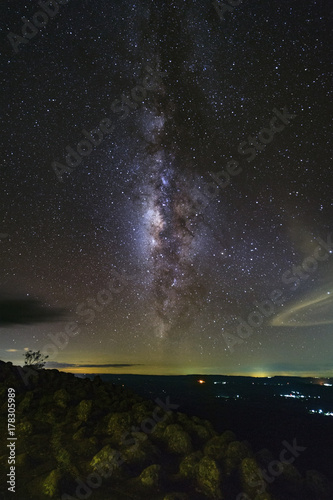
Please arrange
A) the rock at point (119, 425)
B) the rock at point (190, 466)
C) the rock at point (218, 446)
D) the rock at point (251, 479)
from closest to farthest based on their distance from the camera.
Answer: the rock at point (251, 479) → the rock at point (190, 466) → the rock at point (218, 446) → the rock at point (119, 425)

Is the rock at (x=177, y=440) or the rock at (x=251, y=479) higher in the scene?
the rock at (x=177, y=440)

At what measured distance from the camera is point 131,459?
923 cm

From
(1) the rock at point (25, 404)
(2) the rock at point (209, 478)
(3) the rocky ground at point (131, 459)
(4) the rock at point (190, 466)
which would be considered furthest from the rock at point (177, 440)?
(1) the rock at point (25, 404)

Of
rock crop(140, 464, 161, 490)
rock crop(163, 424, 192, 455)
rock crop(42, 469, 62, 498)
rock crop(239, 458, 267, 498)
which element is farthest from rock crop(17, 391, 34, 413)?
rock crop(239, 458, 267, 498)

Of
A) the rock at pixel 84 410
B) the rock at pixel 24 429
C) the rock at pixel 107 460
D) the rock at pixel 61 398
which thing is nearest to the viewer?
the rock at pixel 107 460

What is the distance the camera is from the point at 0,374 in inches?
606

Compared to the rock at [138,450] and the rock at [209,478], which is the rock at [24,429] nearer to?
the rock at [138,450]

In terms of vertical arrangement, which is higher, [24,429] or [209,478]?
[24,429]

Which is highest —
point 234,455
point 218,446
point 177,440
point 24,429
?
point 24,429

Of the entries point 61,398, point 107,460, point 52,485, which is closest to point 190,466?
point 107,460

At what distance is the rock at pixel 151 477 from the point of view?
8248 millimetres

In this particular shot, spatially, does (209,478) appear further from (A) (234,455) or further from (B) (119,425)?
(B) (119,425)

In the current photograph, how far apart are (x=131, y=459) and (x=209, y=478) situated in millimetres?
2143

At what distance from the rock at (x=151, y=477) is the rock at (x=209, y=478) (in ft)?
3.56
